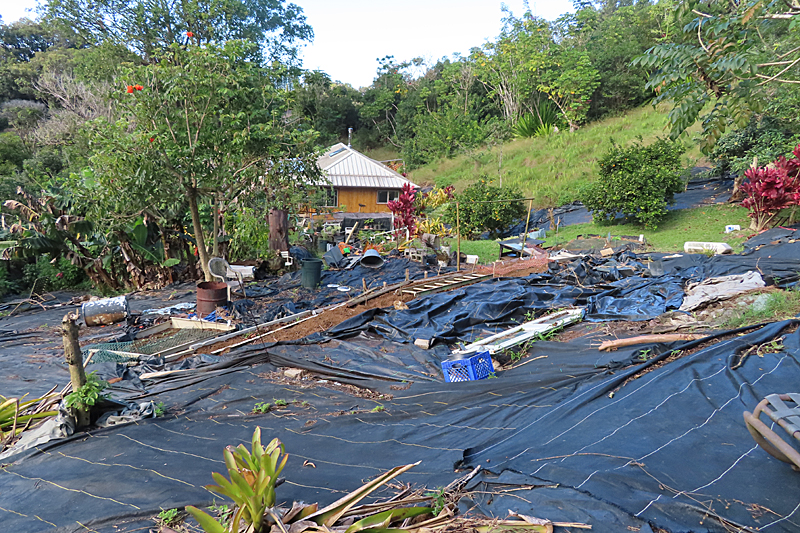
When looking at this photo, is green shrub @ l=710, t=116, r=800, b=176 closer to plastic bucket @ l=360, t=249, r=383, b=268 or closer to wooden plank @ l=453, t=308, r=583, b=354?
wooden plank @ l=453, t=308, r=583, b=354

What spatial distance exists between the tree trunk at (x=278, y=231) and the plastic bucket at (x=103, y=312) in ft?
14.5

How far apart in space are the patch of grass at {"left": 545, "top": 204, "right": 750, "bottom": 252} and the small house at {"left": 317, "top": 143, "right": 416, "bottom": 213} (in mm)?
9735

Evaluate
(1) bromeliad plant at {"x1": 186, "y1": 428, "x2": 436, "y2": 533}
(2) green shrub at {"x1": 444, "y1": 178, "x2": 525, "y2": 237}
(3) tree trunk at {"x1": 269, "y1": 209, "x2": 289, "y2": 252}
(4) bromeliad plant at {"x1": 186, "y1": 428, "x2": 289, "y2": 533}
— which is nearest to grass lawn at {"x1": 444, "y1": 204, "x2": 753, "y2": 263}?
(2) green shrub at {"x1": 444, "y1": 178, "x2": 525, "y2": 237}

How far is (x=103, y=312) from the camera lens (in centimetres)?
844

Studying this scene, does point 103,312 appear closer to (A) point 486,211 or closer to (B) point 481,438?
(B) point 481,438

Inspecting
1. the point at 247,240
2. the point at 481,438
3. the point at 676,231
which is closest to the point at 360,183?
the point at 247,240

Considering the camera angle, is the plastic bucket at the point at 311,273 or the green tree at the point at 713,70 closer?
the green tree at the point at 713,70

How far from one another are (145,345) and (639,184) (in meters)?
13.7

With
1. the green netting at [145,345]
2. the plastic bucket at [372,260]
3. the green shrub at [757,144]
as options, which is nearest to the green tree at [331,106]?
the plastic bucket at [372,260]

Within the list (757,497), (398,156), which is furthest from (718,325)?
(398,156)

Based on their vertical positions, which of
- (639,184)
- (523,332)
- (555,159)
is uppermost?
(555,159)

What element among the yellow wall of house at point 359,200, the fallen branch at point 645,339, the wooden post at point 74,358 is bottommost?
the fallen branch at point 645,339

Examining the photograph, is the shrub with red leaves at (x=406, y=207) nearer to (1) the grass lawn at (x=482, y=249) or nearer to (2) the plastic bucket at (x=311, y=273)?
(1) the grass lawn at (x=482, y=249)

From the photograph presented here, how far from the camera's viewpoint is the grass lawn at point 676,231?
1233cm
